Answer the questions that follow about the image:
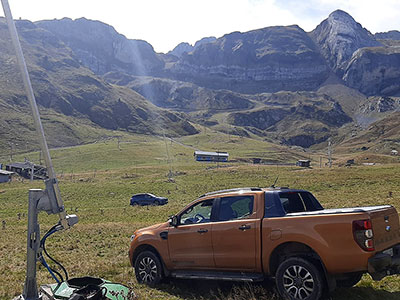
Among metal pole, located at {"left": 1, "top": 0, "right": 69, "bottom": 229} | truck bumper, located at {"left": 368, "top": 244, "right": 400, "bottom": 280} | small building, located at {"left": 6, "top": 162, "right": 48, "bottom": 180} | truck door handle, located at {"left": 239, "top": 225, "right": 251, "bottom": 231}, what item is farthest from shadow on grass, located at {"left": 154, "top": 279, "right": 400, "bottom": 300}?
small building, located at {"left": 6, "top": 162, "right": 48, "bottom": 180}

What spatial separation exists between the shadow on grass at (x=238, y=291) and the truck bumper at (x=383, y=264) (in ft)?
2.76

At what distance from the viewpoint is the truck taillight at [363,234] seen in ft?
21.6

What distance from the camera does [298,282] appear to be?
6957 millimetres

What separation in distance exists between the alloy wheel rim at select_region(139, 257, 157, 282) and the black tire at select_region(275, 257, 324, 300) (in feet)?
11.1

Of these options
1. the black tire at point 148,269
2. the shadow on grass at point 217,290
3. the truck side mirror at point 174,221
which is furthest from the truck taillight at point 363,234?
the black tire at point 148,269

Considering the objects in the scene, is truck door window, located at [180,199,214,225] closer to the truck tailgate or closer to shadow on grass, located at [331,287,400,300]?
shadow on grass, located at [331,287,400,300]

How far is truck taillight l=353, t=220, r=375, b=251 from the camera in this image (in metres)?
6.59

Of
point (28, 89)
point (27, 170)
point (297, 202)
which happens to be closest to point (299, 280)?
point (297, 202)

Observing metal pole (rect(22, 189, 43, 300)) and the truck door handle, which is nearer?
metal pole (rect(22, 189, 43, 300))

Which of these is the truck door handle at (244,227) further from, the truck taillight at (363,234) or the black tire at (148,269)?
the black tire at (148,269)

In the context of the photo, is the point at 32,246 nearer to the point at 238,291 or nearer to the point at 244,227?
the point at 244,227

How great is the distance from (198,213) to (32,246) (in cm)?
375

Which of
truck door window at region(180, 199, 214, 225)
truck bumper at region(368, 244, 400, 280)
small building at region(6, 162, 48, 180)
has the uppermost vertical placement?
truck door window at region(180, 199, 214, 225)

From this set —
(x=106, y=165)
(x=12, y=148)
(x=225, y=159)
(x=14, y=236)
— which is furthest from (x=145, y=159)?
(x=14, y=236)
